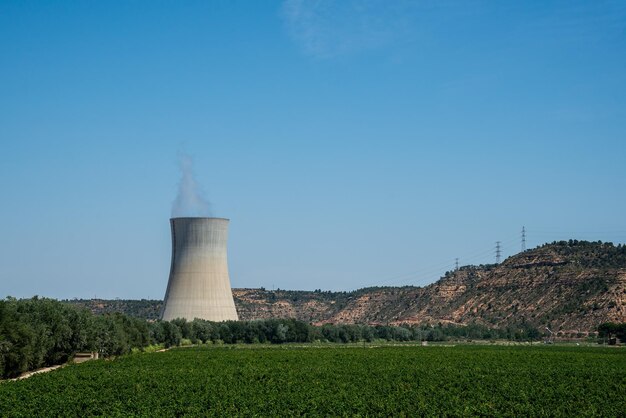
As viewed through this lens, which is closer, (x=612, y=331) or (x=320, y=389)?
(x=320, y=389)

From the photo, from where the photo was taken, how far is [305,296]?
12488cm

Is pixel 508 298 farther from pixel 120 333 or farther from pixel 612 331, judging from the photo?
pixel 120 333

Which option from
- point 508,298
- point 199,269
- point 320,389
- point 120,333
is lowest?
point 320,389

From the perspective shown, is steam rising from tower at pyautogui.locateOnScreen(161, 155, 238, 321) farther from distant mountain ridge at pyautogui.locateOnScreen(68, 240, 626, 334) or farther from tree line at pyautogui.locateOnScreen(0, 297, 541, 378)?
distant mountain ridge at pyautogui.locateOnScreen(68, 240, 626, 334)

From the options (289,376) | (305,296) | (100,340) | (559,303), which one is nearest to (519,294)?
(559,303)

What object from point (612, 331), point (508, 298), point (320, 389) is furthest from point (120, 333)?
point (508, 298)

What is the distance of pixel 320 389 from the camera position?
23.9m

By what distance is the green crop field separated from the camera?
20.0 m

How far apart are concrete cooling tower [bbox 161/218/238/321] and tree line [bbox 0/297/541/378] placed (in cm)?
448

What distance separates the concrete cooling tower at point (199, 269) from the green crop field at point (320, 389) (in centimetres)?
1096

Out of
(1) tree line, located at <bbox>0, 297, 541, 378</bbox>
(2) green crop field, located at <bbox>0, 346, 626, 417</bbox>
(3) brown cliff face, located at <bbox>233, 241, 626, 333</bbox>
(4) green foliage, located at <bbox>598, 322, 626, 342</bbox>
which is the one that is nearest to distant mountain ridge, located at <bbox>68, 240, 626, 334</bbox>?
(3) brown cliff face, located at <bbox>233, 241, 626, 333</bbox>

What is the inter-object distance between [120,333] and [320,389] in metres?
27.9

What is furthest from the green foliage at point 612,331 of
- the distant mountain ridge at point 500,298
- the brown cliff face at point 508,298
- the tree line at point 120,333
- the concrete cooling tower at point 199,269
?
the concrete cooling tower at point 199,269

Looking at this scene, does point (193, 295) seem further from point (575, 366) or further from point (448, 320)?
point (448, 320)
